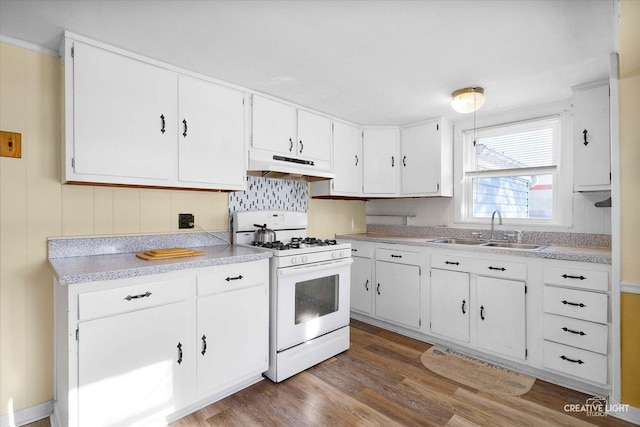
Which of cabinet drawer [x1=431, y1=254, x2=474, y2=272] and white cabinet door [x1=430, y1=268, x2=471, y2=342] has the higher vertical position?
cabinet drawer [x1=431, y1=254, x2=474, y2=272]

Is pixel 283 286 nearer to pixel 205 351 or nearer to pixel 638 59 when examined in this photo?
pixel 205 351

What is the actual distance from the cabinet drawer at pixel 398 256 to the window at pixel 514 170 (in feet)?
3.04

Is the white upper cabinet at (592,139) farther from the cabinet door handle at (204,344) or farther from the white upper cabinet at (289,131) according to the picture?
the cabinet door handle at (204,344)

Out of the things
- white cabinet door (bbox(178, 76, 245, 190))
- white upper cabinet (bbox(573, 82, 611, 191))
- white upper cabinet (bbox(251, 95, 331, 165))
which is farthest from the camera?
white upper cabinet (bbox(251, 95, 331, 165))

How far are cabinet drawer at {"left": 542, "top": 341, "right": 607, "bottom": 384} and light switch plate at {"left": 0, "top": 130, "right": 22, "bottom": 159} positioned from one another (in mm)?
3725

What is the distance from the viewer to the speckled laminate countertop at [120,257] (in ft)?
5.24

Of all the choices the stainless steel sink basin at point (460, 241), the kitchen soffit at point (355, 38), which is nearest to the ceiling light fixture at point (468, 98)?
the kitchen soffit at point (355, 38)

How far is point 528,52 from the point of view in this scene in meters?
1.99

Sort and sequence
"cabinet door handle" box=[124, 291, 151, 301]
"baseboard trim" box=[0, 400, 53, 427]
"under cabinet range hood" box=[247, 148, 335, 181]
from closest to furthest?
"cabinet door handle" box=[124, 291, 151, 301] < "baseboard trim" box=[0, 400, 53, 427] < "under cabinet range hood" box=[247, 148, 335, 181]

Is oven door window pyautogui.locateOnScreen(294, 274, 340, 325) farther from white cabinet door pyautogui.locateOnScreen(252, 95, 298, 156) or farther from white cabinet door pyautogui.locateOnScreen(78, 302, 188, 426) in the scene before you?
white cabinet door pyautogui.locateOnScreen(252, 95, 298, 156)

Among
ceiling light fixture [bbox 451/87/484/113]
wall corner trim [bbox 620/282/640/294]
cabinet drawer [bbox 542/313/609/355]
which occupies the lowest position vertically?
cabinet drawer [bbox 542/313/609/355]

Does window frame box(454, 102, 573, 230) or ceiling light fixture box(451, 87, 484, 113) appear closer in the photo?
ceiling light fixture box(451, 87, 484, 113)

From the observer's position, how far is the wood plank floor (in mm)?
1864

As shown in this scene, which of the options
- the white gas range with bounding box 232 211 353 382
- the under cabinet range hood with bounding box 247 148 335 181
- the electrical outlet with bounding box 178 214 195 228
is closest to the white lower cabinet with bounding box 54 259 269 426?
the white gas range with bounding box 232 211 353 382
